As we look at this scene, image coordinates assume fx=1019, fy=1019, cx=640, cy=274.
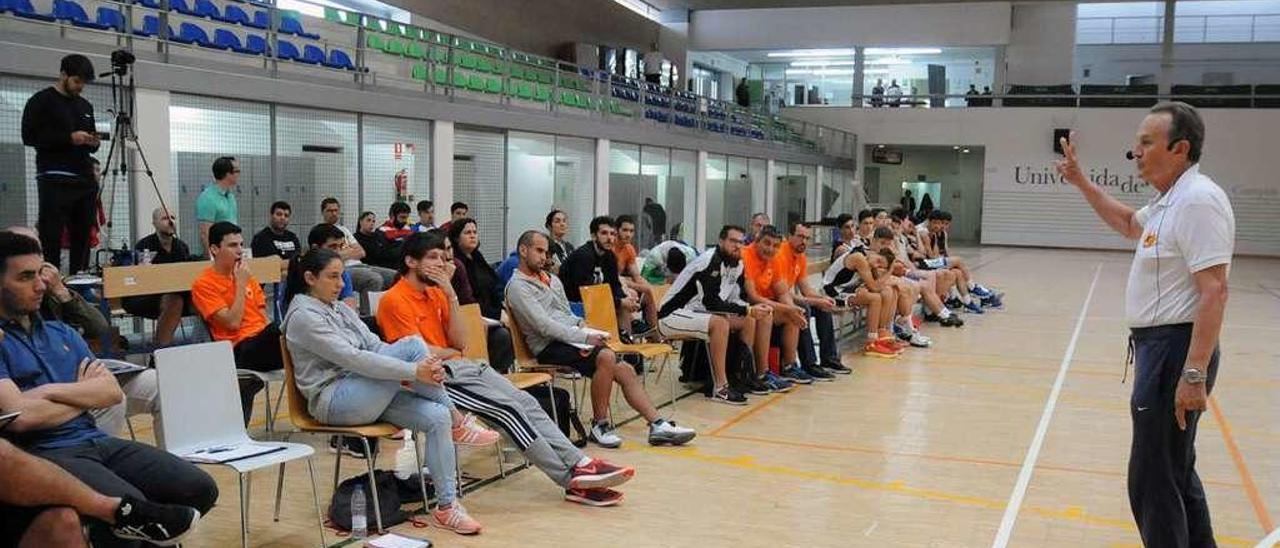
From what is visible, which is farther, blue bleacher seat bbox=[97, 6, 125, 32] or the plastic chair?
blue bleacher seat bbox=[97, 6, 125, 32]

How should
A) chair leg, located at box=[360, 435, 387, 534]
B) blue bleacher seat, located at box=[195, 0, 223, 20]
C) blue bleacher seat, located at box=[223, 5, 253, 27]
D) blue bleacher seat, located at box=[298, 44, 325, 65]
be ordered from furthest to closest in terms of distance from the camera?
blue bleacher seat, located at box=[298, 44, 325, 65] < blue bleacher seat, located at box=[223, 5, 253, 27] < blue bleacher seat, located at box=[195, 0, 223, 20] < chair leg, located at box=[360, 435, 387, 534]

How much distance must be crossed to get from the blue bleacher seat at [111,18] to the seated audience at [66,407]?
6473 mm

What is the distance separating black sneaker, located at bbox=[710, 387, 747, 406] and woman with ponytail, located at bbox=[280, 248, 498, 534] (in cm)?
336

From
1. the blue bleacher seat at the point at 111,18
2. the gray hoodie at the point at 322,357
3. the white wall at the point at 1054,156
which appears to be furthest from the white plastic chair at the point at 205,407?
the white wall at the point at 1054,156

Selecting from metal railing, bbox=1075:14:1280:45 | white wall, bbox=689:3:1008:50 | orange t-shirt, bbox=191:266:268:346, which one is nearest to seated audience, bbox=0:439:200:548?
orange t-shirt, bbox=191:266:268:346

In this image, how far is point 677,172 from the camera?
21.3m

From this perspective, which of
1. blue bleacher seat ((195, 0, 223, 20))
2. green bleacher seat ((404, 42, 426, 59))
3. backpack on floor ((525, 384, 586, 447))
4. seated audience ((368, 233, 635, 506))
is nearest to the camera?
seated audience ((368, 233, 635, 506))

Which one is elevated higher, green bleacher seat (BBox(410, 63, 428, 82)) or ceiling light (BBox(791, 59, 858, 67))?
ceiling light (BBox(791, 59, 858, 67))

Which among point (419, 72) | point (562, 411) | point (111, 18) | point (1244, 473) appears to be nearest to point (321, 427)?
point (562, 411)

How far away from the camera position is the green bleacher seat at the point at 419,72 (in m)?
13.2

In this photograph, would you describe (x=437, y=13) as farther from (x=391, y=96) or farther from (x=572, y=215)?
(x=391, y=96)

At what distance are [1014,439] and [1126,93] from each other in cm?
2770

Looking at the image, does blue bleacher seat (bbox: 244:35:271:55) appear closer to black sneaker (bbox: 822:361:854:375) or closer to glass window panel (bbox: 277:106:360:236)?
glass window panel (bbox: 277:106:360:236)

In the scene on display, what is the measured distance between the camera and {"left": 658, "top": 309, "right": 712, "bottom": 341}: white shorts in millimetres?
7672
